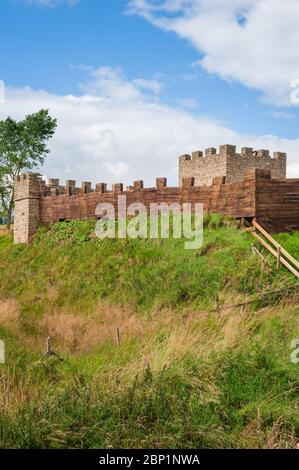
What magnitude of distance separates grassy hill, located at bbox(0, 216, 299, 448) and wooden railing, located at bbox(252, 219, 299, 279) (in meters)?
0.29

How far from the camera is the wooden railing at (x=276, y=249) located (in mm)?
13953

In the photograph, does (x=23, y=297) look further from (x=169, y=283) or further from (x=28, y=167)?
(x=28, y=167)

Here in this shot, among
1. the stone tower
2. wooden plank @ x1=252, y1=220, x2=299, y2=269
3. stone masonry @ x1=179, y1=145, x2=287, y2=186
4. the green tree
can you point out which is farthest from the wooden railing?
the green tree

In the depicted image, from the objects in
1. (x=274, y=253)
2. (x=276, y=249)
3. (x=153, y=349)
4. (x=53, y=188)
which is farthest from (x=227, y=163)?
(x=153, y=349)

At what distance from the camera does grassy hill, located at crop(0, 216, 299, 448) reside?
7.07 meters

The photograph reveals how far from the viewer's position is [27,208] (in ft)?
84.5

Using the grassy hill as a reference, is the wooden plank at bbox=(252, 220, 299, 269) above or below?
above

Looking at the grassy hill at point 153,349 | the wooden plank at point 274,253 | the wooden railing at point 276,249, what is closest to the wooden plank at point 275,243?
the wooden railing at point 276,249

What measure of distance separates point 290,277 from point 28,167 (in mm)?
33578

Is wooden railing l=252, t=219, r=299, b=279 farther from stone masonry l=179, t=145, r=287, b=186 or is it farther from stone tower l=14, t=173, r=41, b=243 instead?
stone tower l=14, t=173, r=41, b=243

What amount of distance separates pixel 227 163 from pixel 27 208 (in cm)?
1038

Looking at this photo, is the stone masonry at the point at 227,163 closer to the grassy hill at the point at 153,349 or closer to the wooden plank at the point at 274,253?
the grassy hill at the point at 153,349

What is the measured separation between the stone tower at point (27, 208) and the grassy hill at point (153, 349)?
19.4ft

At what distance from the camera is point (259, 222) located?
1580cm
